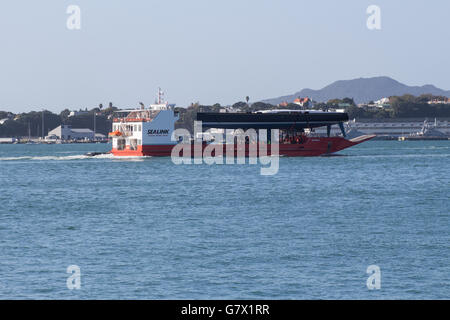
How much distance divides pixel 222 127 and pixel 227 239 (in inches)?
2950

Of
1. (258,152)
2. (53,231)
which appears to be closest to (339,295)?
(53,231)

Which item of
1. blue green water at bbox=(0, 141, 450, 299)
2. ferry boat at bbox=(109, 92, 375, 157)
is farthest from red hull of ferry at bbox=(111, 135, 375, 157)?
blue green water at bbox=(0, 141, 450, 299)

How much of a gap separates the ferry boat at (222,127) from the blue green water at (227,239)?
3508cm

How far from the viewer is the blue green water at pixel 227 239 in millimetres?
20578

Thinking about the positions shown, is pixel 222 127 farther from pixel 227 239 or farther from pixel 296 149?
pixel 227 239

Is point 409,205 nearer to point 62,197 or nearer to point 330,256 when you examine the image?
point 330,256

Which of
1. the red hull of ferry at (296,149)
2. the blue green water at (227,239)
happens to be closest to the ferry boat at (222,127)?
the red hull of ferry at (296,149)

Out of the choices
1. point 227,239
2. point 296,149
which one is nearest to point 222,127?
point 296,149

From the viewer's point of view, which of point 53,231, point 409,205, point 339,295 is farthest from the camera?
point 409,205

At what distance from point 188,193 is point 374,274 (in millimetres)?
32174
